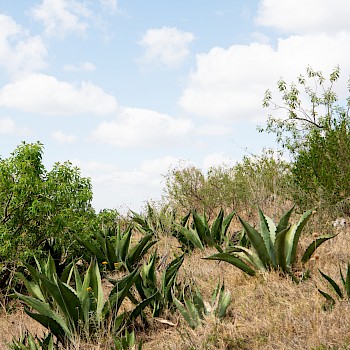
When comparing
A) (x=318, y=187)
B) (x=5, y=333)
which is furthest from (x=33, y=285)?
(x=318, y=187)

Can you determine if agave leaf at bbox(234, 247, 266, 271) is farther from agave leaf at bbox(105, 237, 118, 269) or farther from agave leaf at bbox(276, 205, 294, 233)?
agave leaf at bbox(105, 237, 118, 269)

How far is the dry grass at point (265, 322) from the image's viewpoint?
14.6ft

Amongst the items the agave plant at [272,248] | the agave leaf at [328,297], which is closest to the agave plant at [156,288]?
the agave plant at [272,248]

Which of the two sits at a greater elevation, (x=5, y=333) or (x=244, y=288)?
(x=244, y=288)

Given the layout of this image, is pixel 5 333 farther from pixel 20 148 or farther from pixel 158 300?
pixel 20 148

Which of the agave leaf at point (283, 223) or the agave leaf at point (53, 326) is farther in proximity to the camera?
the agave leaf at point (283, 223)

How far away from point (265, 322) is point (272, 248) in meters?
1.56

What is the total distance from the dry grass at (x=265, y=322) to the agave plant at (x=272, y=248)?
0.19 meters

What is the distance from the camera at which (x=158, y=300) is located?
5.71 m

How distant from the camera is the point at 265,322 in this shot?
15.8 feet

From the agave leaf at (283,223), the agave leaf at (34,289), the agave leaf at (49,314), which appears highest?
the agave leaf at (283,223)

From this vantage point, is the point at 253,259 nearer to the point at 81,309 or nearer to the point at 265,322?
the point at 265,322

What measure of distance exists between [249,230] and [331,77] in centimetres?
1216

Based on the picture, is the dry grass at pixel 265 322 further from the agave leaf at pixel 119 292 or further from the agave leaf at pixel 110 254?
the agave leaf at pixel 110 254
